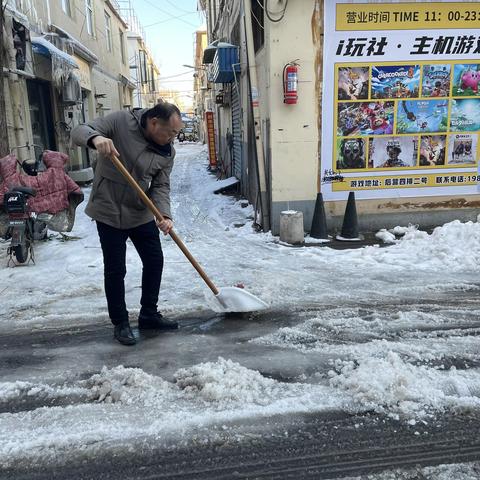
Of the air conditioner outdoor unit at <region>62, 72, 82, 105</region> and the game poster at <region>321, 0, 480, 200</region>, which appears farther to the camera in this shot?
the air conditioner outdoor unit at <region>62, 72, 82, 105</region>

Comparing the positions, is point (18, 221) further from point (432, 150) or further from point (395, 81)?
point (432, 150)

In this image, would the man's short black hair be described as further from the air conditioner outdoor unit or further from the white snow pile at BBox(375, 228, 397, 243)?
the air conditioner outdoor unit

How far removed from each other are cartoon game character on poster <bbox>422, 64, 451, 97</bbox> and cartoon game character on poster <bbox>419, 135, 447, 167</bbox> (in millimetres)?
672

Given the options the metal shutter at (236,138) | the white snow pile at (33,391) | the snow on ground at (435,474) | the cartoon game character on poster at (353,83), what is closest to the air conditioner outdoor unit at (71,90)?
the metal shutter at (236,138)

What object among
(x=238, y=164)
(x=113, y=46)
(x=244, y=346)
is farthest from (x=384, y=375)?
(x=113, y=46)

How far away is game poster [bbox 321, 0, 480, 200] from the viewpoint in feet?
22.2

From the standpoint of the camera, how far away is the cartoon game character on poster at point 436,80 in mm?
7016

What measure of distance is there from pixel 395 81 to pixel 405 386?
553 centimetres

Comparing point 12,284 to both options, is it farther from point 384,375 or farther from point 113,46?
point 113,46

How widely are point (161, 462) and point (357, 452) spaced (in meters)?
1.02

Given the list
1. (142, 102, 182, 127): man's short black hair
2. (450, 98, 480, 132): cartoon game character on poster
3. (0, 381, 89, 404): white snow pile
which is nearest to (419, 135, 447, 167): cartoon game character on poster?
(450, 98, 480, 132): cartoon game character on poster

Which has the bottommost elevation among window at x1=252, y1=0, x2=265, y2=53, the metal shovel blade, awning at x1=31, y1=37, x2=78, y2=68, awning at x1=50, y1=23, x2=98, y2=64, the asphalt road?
the asphalt road

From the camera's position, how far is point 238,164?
471 inches

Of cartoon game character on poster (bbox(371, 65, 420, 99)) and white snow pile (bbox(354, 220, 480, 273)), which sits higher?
cartoon game character on poster (bbox(371, 65, 420, 99))
